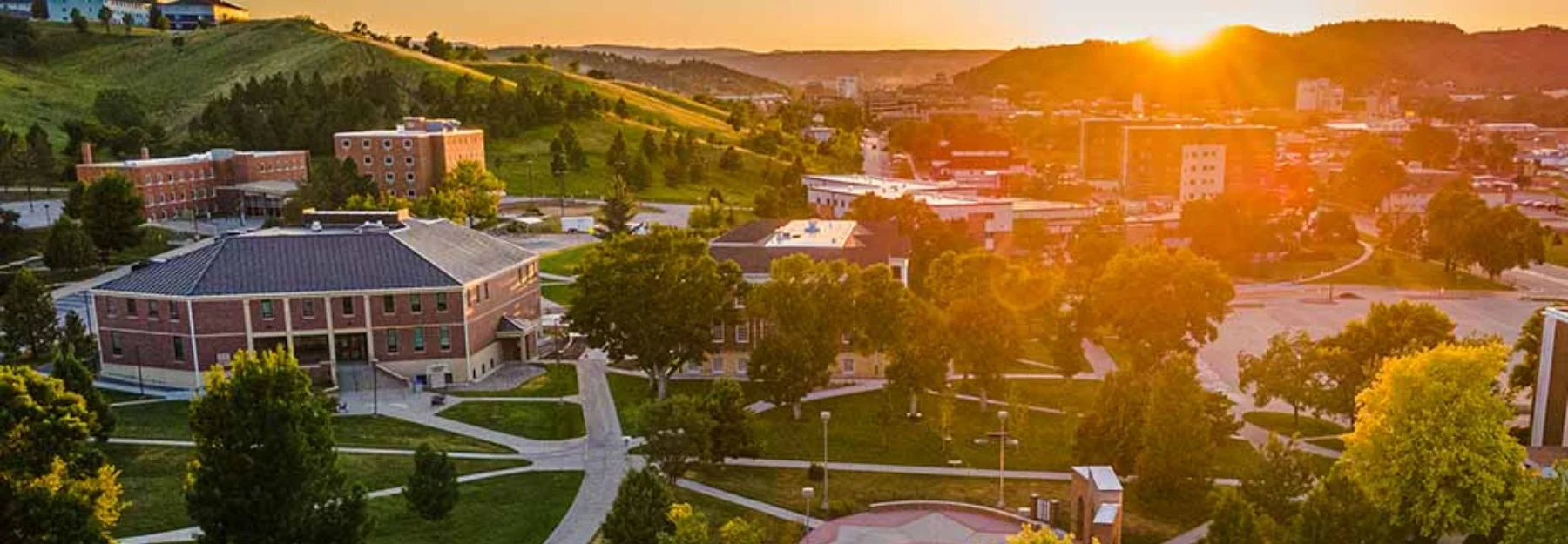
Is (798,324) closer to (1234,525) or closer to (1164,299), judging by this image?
(1164,299)

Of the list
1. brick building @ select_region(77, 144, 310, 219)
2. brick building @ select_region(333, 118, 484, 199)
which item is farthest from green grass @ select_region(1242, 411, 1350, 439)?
brick building @ select_region(77, 144, 310, 219)

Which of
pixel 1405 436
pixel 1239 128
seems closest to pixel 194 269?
pixel 1405 436

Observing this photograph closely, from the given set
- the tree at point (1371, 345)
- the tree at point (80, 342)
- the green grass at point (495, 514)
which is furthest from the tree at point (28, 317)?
the tree at point (1371, 345)

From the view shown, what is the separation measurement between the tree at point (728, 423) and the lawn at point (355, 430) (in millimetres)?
8746

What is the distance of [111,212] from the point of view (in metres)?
71.0

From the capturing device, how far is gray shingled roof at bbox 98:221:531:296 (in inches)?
1889

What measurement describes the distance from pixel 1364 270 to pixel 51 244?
94.4m

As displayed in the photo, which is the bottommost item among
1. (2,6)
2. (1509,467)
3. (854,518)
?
(854,518)

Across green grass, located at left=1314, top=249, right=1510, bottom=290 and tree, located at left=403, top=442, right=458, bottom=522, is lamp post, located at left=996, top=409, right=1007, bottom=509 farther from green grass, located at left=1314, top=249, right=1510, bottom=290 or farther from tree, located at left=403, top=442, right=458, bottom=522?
green grass, located at left=1314, top=249, right=1510, bottom=290

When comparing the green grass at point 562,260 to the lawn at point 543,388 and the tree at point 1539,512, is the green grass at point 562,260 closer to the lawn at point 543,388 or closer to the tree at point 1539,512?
the lawn at point 543,388

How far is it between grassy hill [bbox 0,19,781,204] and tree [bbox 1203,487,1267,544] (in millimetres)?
90581

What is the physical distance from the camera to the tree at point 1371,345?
4209 centimetres

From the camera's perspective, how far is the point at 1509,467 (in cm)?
2920

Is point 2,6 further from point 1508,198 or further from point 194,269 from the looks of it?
point 1508,198
